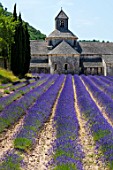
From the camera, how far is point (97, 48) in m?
72.1

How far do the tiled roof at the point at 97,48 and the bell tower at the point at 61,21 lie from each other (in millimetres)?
4859

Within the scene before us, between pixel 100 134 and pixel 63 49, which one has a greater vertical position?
pixel 63 49

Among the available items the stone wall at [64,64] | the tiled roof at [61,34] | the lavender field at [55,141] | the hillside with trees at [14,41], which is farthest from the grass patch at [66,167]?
the tiled roof at [61,34]

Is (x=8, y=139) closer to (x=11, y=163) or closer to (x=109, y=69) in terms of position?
(x=11, y=163)

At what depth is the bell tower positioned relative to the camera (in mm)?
71625

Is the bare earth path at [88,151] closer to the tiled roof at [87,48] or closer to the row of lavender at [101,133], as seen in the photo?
the row of lavender at [101,133]

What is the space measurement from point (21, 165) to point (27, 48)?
1522 inches

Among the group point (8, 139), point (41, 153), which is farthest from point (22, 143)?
point (8, 139)

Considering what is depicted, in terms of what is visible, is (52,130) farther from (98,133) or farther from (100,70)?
(100,70)

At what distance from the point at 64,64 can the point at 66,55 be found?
167cm

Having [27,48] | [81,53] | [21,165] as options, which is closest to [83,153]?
[21,165]

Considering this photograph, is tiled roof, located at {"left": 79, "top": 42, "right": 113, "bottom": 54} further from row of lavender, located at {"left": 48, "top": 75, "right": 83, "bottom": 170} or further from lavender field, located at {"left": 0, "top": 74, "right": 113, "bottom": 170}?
row of lavender, located at {"left": 48, "top": 75, "right": 83, "bottom": 170}

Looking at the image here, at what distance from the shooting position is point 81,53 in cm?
6912

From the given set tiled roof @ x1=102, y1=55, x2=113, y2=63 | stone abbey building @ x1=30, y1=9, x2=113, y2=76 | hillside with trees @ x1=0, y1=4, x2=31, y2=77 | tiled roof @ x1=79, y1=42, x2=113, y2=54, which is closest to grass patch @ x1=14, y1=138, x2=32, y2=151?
hillside with trees @ x1=0, y1=4, x2=31, y2=77
